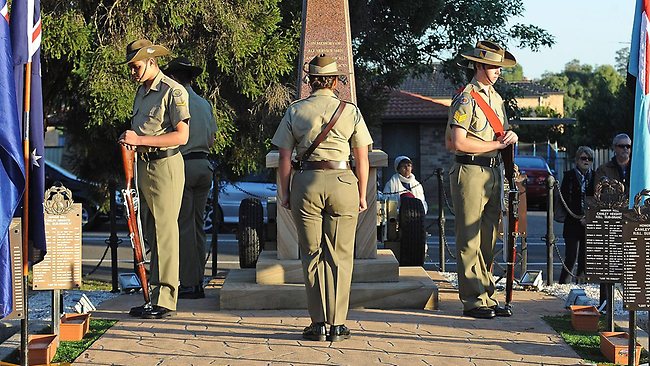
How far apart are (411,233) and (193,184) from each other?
2.81m

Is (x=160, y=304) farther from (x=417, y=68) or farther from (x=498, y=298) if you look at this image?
(x=417, y=68)

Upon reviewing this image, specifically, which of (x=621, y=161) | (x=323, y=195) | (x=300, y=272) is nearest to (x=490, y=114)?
(x=323, y=195)

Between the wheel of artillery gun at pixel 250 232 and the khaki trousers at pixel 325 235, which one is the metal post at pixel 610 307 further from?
the wheel of artillery gun at pixel 250 232

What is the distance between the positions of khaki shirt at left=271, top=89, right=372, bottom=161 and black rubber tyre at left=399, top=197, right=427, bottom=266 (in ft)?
12.6

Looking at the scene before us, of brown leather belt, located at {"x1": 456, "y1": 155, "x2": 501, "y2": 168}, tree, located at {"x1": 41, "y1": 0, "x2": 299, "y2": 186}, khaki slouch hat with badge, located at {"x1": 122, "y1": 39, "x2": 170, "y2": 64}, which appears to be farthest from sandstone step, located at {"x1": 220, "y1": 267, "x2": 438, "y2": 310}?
tree, located at {"x1": 41, "y1": 0, "x2": 299, "y2": 186}

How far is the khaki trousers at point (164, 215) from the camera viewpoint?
879 centimetres

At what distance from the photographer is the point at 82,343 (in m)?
7.93

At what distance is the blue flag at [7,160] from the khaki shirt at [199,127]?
3.35m

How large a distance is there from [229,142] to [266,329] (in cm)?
517

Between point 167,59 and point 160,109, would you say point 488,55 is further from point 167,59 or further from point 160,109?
point 167,59

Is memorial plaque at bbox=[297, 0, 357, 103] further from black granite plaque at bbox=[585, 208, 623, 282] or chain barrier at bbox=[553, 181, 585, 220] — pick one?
black granite plaque at bbox=[585, 208, 623, 282]

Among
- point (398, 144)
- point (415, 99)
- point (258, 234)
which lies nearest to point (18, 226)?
point (258, 234)

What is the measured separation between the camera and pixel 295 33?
1370 cm

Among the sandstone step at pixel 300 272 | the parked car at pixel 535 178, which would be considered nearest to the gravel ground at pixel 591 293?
the sandstone step at pixel 300 272
